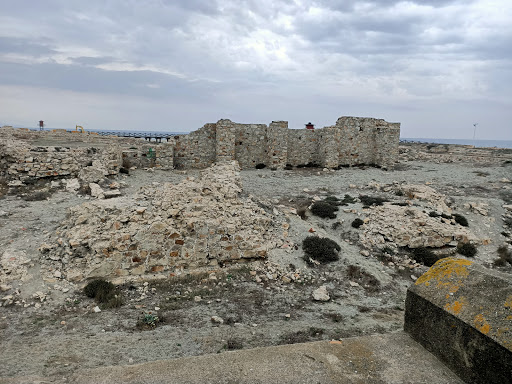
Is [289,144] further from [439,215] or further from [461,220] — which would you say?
[461,220]

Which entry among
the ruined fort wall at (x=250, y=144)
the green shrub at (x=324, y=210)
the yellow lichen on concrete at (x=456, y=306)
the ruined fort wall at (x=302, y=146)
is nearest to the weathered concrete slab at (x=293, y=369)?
the yellow lichen on concrete at (x=456, y=306)

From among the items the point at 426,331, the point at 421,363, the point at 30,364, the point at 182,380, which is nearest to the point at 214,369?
the point at 182,380

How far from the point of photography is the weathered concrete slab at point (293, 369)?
279 cm

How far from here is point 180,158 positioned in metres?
20.5

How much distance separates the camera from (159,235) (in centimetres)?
822

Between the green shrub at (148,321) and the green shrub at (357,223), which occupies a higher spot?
the green shrub at (357,223)

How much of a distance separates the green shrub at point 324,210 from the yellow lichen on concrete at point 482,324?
31.3 feet

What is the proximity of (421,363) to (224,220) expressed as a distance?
6.44m

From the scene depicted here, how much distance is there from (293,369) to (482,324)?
67.3 inches

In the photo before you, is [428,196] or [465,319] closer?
[465,319]

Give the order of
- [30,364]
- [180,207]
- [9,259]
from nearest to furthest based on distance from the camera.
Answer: [30,364] < [9,259] < [180,207]

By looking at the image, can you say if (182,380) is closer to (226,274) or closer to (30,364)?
(30,364)

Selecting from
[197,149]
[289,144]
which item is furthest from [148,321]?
[289,144]

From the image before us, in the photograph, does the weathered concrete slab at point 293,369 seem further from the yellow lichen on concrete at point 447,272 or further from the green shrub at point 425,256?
the green shrub at point 425,256
